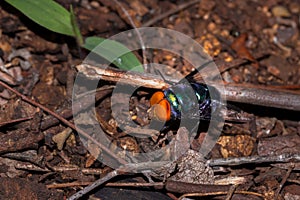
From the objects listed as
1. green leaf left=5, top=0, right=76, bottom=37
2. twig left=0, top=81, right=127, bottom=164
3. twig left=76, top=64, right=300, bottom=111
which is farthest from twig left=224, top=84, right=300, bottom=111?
green leaf left=5, top=0, right=76, bottom=37

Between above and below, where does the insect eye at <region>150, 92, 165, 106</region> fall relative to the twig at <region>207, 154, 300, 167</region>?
above

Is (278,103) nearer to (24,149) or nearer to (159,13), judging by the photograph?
(159,13)

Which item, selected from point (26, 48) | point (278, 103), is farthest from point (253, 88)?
point (26, 48)

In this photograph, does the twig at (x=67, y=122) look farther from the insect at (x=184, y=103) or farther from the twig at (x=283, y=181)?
the twig at (x=283, y=181)

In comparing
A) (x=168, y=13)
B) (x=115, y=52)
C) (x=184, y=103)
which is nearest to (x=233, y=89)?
(x=184, y=103)

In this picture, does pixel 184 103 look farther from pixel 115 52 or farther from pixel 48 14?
pixel 48 14

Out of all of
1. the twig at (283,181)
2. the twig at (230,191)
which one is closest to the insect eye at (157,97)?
the twig at (230,191)

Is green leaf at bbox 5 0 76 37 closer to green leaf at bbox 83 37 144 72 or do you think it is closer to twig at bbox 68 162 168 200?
green leaf at bbox 83 37 144 72

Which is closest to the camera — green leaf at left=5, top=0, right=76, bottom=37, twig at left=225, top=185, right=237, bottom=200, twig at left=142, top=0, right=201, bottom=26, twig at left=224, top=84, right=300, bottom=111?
twig at left=225, top=185, right=237, bottom=200
